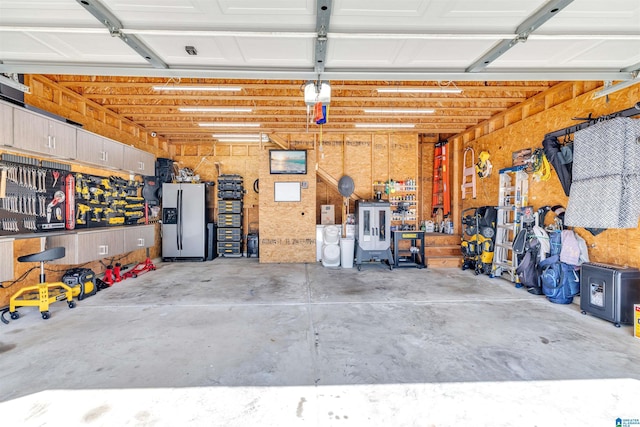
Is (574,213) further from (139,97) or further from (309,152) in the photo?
(139,97)

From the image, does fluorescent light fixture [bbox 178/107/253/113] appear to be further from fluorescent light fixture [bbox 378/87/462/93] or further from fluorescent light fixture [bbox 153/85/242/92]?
fluorescent light fixture [bbox 378/87/462/93]

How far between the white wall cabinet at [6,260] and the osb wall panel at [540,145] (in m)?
7.63

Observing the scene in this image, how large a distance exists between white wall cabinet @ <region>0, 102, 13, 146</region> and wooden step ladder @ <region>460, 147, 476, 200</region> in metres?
8.50

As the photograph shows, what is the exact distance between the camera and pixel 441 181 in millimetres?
8398

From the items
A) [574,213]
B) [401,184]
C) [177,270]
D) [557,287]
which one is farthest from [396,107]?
[177,270]

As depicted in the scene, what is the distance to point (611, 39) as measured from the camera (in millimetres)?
2441

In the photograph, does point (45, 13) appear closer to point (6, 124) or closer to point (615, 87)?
point (6, 124)

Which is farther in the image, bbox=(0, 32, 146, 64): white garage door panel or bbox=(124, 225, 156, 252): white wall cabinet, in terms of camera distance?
bbox=(124, 225, 156, 252): white wall cabinet

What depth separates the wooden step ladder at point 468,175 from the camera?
6977 millimetres

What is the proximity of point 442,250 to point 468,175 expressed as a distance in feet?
6.92

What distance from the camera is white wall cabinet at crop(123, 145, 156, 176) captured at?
593 cm

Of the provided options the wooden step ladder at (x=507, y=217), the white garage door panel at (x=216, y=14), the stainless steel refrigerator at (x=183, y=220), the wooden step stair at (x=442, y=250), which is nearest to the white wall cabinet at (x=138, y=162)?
the stainless steel refrigerator at (x=183, y=220)

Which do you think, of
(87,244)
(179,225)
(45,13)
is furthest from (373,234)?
(45,13)

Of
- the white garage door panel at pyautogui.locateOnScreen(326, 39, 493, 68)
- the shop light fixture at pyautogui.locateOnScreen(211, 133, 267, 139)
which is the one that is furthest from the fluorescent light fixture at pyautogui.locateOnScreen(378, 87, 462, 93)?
the shop light fixture at pyautogui.locateOnScreen(211, 133, 267, 139)
